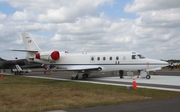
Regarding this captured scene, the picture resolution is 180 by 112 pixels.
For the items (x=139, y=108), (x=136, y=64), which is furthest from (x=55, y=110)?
(x=136, y=64)

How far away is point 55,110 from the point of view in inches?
365

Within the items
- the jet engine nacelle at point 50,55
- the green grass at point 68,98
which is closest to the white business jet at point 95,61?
the jet engine nacelle at point 50,55

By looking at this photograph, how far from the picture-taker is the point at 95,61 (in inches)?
1086

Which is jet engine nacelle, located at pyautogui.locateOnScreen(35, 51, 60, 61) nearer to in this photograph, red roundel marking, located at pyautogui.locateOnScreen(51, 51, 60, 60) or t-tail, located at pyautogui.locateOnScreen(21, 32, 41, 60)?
red roundel marking, located at pyautogui.locateOnScreen(51, 51, 60, 60)

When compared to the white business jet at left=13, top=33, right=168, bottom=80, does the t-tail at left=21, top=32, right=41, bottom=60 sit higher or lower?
higher

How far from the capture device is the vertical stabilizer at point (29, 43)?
31844 millimetres

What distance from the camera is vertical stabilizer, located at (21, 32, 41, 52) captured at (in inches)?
1254

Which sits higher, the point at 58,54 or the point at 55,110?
the point at 58,54

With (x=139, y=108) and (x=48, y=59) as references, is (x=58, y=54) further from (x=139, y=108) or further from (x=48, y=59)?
(x=139, y=108)

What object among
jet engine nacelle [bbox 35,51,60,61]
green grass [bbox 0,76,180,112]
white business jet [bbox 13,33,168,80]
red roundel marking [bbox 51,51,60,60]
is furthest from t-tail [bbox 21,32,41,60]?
green grass [bbox 0,76,180,112]

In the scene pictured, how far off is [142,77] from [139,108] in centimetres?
1719

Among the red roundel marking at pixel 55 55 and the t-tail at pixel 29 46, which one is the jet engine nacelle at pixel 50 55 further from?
the t-tail at pixel 29 46

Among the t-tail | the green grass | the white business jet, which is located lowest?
the green grass

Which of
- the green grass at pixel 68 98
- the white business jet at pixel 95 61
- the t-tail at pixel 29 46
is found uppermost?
the t-tail at pixel 29 46
